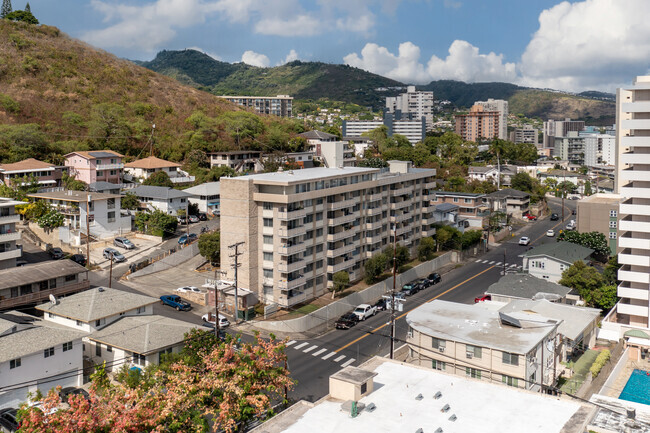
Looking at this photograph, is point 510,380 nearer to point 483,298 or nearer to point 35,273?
point 483,298

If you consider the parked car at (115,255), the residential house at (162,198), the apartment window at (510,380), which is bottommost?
the apartment window at (510,380)

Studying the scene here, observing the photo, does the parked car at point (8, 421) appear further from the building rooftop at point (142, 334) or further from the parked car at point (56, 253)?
the parked car at point (56, 253)

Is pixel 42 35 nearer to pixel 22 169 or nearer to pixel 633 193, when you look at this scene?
pixel 22 169

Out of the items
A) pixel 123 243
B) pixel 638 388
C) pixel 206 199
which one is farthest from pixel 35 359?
pixel 206 199

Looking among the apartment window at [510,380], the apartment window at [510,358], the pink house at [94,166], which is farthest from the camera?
the pink house at [94,166]

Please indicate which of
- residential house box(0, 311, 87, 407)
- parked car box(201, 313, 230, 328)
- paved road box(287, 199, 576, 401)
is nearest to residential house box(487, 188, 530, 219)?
paved road box(287, 199, 576, 401)

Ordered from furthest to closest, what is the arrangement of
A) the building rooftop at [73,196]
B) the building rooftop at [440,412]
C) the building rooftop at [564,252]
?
the building rooftop at [73,196], the building rooftop at [564,252], the building rooftop at [440,412]

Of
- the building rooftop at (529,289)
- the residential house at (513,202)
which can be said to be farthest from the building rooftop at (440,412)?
the residential house at (513,202)

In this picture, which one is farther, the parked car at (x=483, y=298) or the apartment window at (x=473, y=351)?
the parked car at (x=483, y=298)
